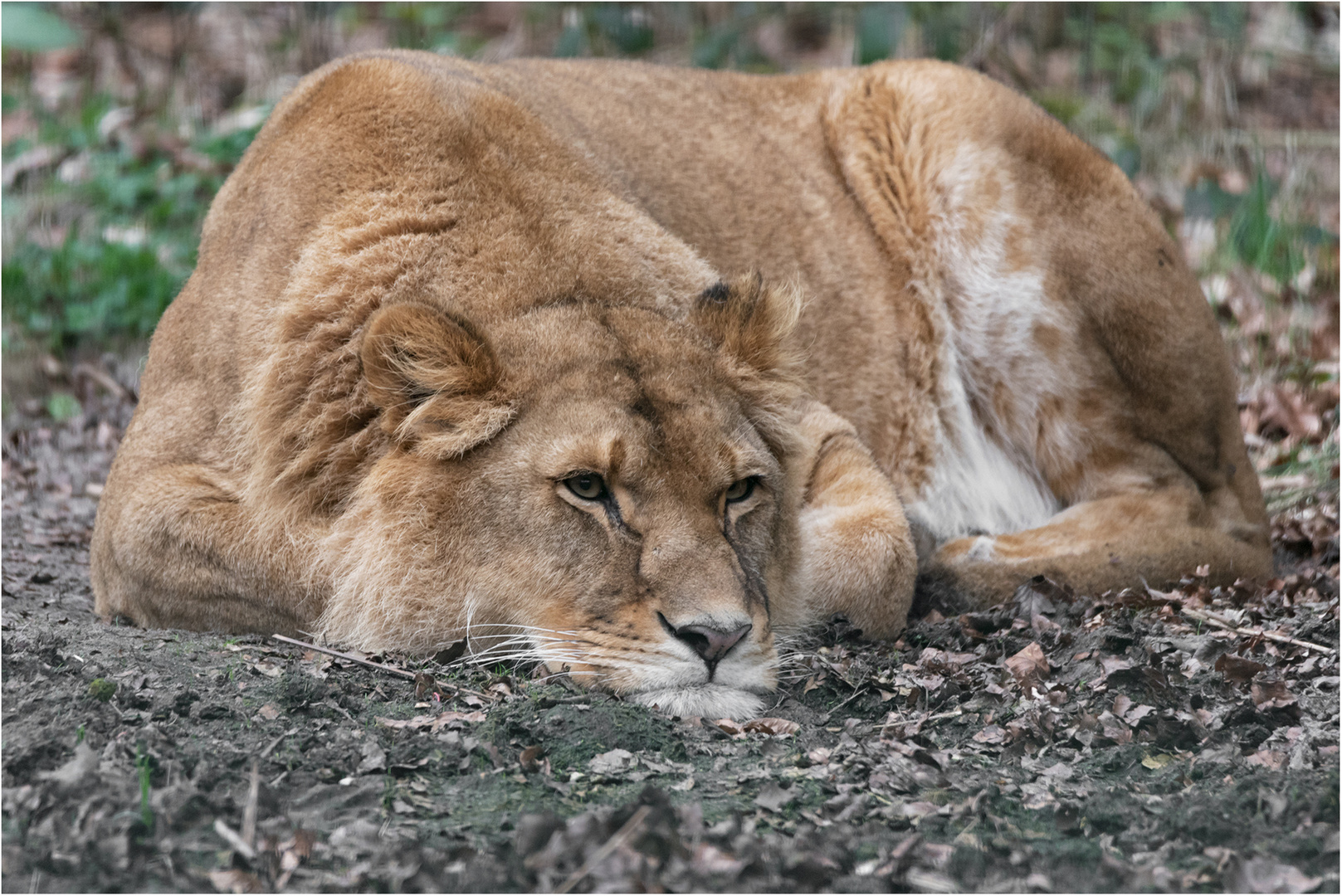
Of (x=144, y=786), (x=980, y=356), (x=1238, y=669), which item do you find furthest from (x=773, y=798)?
(x=980, y=356)

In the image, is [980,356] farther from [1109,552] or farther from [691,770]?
[691,770]

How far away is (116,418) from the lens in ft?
25.9

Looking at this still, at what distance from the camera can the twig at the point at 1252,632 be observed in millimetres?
4305

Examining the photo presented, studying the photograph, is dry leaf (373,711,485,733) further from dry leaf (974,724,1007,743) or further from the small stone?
dry leaf (974,724,1007,743)

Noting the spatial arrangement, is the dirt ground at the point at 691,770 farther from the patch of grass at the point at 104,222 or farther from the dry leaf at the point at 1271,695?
the patch of grass at the point at 104,222

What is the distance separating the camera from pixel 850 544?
4754 mm

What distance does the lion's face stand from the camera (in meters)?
3.70

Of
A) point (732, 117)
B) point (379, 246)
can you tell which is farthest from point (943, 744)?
point (732, 117)

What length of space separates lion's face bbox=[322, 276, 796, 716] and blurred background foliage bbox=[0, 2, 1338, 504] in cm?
510

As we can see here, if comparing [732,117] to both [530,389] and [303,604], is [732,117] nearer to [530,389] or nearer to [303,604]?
[530,389]

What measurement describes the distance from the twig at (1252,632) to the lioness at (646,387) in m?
0.62

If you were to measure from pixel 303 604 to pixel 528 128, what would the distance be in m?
1.87

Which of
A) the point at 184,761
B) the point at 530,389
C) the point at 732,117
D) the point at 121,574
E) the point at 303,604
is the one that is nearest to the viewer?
the point at 184,761

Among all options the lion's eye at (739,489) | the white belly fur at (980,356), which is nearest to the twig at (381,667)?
the lion's eye at (739,489)
